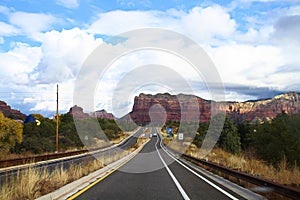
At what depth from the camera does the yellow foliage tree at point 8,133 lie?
4481 cm

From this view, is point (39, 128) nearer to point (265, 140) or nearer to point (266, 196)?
point (265, 140)

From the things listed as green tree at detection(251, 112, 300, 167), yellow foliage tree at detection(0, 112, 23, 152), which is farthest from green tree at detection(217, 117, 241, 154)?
yellow foliage tree at detection(0, 112, 23, 152)

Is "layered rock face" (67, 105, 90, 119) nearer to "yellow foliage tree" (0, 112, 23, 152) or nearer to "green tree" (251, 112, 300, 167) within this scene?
"yellow foliage tree" (0, 112, 23, 152)

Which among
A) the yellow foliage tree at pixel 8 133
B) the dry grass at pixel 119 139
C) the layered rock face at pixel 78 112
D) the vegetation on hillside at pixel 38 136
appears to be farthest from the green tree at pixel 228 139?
the dry grass at pixel 119 139

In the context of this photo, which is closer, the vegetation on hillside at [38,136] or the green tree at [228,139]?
the vegetation on hillside at [38,136]

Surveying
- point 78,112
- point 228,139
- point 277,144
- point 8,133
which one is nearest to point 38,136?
point 78,112

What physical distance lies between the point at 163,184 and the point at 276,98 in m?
191

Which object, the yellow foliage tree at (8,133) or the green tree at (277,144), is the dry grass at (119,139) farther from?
the yellow foliage tree at (8,133)

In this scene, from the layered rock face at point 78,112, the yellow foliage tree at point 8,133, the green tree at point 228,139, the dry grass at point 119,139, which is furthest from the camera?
the dry grass at point 119,139

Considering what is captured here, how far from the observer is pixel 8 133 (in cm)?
4562

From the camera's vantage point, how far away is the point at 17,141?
4788 cm

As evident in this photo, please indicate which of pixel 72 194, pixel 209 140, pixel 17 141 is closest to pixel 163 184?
pixel 72 194

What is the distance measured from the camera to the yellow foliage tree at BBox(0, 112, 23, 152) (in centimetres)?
4481

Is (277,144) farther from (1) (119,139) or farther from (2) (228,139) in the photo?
(1) (119,139)
